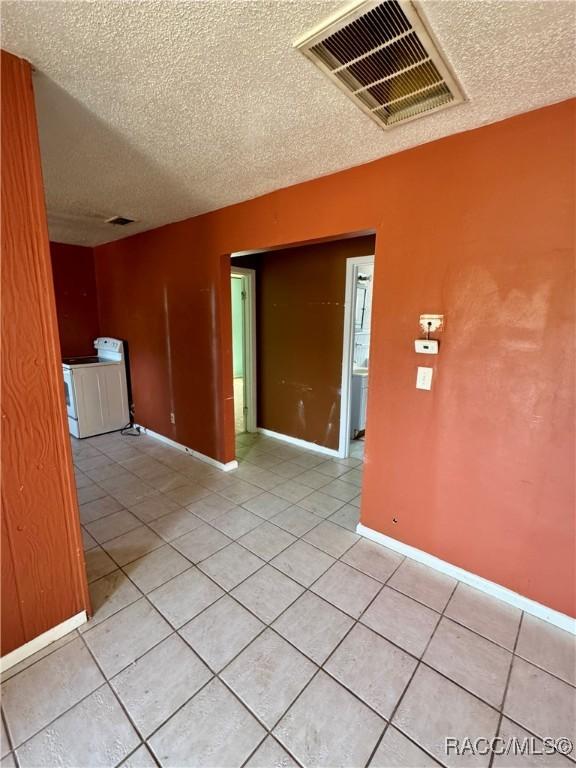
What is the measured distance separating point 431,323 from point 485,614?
1495 millimetres

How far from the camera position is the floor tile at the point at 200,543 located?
2.08 metres

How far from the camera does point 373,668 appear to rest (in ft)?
4.65

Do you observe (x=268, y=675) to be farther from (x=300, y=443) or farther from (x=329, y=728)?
(x=300, y=443)

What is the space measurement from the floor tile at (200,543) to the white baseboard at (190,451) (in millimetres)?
916

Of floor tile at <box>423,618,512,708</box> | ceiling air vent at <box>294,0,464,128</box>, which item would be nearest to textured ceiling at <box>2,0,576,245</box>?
ceiling air vent at <box>294,0,464,128</box>

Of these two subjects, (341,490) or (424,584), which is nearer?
(424,584)

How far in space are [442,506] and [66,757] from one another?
6.14 ft

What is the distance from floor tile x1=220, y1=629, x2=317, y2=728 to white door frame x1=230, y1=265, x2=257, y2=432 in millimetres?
2884

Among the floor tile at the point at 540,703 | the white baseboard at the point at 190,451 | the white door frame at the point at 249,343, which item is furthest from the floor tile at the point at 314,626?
the white door frame at the point at 249,343

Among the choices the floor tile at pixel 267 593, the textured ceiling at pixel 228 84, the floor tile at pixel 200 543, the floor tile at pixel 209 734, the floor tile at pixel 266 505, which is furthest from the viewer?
the floor tile at pixel 266 505

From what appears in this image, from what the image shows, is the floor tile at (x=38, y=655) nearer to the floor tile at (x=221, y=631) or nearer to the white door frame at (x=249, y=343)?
the floor tile at (x=221, y=631)

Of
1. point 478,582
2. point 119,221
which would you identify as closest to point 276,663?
point 478,582

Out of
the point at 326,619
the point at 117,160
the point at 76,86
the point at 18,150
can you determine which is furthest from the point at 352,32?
the point at 326,619

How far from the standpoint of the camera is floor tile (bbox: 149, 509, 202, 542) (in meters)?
2.27
